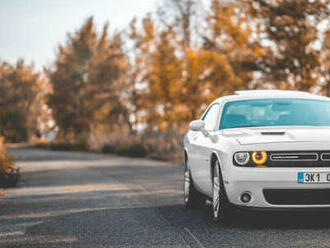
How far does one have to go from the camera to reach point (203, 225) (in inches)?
291

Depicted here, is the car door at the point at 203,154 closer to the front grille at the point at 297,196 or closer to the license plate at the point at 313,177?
the front grille at the point at 297,196

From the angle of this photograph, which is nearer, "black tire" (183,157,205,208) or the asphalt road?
the asphalt road

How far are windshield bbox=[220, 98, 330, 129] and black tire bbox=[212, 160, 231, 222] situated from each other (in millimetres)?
854

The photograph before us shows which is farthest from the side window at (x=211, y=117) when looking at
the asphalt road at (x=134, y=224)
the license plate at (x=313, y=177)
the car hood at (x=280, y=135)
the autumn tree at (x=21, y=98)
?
the autumn tree at (x=21, y=98)

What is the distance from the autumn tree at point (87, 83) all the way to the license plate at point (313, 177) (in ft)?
120

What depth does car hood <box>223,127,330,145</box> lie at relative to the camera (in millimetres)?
6840

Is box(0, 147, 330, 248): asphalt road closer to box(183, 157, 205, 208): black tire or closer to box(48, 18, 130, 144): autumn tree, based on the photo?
box(183, 157, 205, 208): black tire

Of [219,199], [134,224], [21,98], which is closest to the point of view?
[219,199]

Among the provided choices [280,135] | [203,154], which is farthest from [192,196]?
[280,135]

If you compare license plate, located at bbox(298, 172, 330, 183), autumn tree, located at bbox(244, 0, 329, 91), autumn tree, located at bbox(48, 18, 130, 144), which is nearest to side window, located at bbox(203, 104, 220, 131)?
license plate, located at bbox(298, 172, 330, 183)

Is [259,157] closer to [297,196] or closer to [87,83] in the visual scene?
[297,196]

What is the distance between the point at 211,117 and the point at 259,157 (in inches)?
84.5

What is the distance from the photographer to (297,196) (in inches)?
264

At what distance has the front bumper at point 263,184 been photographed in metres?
6.62
